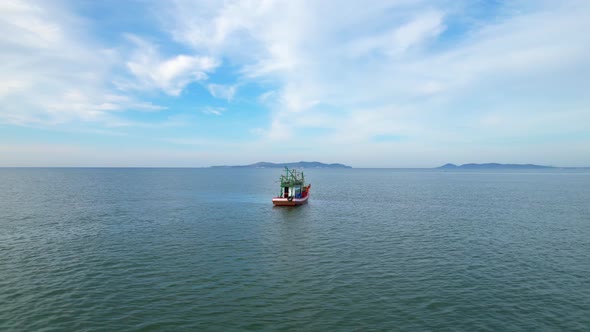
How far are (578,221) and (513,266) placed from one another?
36306mm

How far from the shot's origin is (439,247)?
1543 inches

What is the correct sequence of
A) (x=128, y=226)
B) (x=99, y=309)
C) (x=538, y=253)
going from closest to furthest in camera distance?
(x=99, y=309) < (x=538, y=253) < (x=128, y=226)

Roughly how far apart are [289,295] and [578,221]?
57933mm

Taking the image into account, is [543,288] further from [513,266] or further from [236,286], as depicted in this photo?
[236,286]

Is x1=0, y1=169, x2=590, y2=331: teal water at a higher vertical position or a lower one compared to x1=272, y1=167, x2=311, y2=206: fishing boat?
lower

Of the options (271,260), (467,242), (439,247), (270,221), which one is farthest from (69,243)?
(467,242)

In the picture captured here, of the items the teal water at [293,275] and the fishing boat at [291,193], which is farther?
the fishing boat at [291,193]

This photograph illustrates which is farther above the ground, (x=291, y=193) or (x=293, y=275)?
(x=291, y=193)

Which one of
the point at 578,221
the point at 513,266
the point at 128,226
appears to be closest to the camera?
the point at 513,266

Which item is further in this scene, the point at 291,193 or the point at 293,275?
the point at 291,193

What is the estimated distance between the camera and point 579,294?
25359 millimetres

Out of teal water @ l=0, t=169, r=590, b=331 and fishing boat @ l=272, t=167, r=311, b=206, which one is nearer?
teal water @ l=0, t=169, r=590, b=331

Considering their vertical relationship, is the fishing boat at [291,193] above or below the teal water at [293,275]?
above

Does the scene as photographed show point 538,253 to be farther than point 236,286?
Yes
